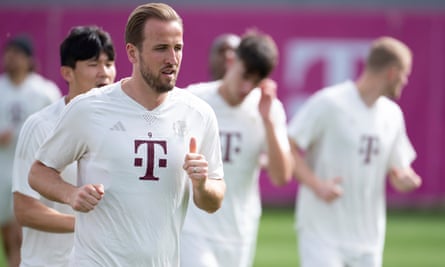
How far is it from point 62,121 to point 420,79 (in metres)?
14.0

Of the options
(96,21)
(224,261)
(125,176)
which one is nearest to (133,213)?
(125,176)

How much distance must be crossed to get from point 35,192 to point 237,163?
8.96 ft

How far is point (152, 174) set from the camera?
6.37m

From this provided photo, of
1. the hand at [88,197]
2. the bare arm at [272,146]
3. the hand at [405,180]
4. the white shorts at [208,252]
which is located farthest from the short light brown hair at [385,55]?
the hand at [88,197]

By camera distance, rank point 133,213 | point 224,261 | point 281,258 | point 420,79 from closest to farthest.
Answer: point 133,213 < point 224,261 < point 281,258 < point 420,79

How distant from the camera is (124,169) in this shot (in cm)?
634

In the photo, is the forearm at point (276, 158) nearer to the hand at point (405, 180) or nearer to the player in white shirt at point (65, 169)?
the hand at point (405, 180)

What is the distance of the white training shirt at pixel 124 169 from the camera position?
6.33 m

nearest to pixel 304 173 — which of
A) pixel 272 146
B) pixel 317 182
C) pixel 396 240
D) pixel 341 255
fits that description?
pixel 317 182

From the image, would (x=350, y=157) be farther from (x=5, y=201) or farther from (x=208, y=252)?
(x=5, y=201)

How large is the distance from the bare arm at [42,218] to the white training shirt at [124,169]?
18.5 inches

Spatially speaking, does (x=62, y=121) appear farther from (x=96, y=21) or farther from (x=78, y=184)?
(x=96, y=21)

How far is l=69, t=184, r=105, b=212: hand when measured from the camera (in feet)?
19.9

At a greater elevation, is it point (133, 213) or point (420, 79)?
point (420, 79)
